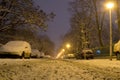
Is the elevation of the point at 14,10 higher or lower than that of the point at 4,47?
higher

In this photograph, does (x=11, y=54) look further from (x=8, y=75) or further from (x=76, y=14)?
(x=76, y=14)

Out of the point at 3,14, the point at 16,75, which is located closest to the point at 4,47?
the point at 3,14

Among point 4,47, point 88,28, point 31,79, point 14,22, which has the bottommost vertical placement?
point 31,79

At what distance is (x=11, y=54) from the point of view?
28219 mm

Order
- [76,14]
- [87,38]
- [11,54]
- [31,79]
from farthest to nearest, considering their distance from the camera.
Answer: [87,38] < [76,14] < [11,54] < [31,79]

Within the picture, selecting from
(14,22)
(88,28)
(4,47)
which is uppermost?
(88,28)

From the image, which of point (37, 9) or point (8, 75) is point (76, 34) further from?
point (8, 75)

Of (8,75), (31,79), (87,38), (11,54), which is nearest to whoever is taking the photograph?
(31,79)

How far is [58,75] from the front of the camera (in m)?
12.2

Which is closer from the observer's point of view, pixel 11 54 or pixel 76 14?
pixel 11 54

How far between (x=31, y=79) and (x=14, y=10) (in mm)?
17868

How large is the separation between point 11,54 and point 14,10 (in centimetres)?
411

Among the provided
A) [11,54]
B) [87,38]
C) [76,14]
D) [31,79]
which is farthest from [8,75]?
[87,38]

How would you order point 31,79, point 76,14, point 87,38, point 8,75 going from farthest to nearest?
point 87,38 → point 76,14 → point 8,75 → point 31,79
